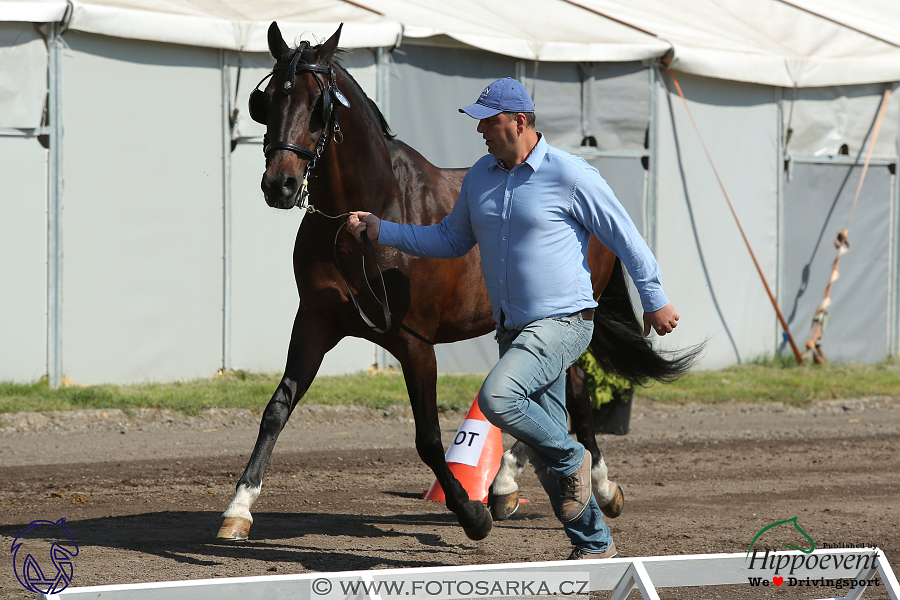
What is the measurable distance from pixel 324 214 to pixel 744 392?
23.4ft

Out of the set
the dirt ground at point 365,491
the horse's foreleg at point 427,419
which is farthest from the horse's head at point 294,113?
the dirt ground at point 365,491

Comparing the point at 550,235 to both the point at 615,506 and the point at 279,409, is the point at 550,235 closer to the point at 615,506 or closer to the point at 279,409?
the point at 279,409

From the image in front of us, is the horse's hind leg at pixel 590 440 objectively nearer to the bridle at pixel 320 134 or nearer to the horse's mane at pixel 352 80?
the bridle at pixel 320 134

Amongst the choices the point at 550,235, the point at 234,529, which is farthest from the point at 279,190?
the point at 234,529

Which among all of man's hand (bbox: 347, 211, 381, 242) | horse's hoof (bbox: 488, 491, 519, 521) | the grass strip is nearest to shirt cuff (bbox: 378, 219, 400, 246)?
man's hand (bbox: 347, 211, 381, 242)

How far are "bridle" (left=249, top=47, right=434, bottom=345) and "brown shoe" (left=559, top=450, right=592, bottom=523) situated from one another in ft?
3.68

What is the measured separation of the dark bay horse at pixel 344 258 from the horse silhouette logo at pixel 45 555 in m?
0.69

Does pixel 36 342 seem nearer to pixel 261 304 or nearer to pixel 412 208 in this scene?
pixel 261 304

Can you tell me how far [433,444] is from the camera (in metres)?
5.01

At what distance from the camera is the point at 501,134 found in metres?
4.25

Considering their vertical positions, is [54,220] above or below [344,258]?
below

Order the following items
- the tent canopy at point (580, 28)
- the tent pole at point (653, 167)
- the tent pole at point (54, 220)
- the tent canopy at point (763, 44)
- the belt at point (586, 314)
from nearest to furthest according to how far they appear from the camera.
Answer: the belt at point (586, 314) < the tent pole at point (54, 220) < the tent canopy at point (580, 28) < the tent pole at point (653, 167) < the tent canopy at point (763, 44)

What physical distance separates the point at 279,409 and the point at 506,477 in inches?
53.1

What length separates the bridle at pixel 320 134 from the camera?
4.64 metres
